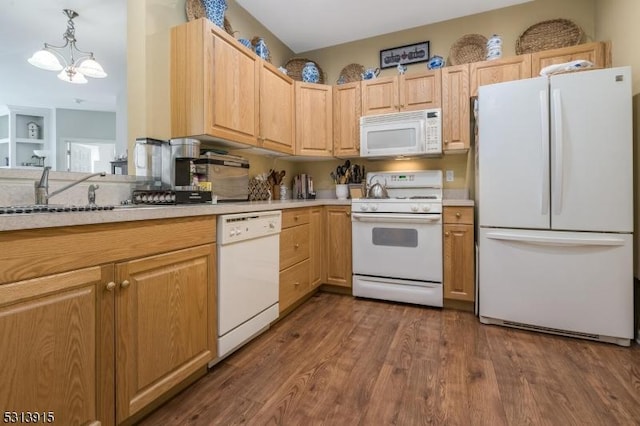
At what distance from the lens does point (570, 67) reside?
206cm

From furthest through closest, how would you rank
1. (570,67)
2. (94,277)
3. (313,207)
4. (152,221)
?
(313,207) < (570,67) < (152,221) < (94,277)

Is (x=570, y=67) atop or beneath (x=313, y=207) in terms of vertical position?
atop

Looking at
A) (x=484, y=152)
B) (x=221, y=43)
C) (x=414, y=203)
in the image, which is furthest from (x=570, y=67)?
(x=221, y=43)

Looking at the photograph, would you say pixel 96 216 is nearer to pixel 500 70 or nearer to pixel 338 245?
pixel 338 245

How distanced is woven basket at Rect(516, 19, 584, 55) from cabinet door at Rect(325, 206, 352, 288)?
220cm

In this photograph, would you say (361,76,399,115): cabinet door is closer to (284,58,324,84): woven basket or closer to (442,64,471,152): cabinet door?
(442,64,471,152): cabinet door

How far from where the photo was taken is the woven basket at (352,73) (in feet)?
11.0

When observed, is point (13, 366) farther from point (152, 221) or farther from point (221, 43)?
point (221, 43)

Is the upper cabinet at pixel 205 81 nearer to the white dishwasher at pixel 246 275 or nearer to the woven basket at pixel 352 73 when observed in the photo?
the white dishwasher at pixel 246 275

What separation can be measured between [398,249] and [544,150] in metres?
1.25

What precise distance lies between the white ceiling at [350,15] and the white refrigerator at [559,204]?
122 centimetres

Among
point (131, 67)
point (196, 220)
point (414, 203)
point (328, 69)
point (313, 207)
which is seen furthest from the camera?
point (328, 69)

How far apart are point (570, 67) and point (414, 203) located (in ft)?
4.54

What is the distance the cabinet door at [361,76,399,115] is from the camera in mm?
2893
